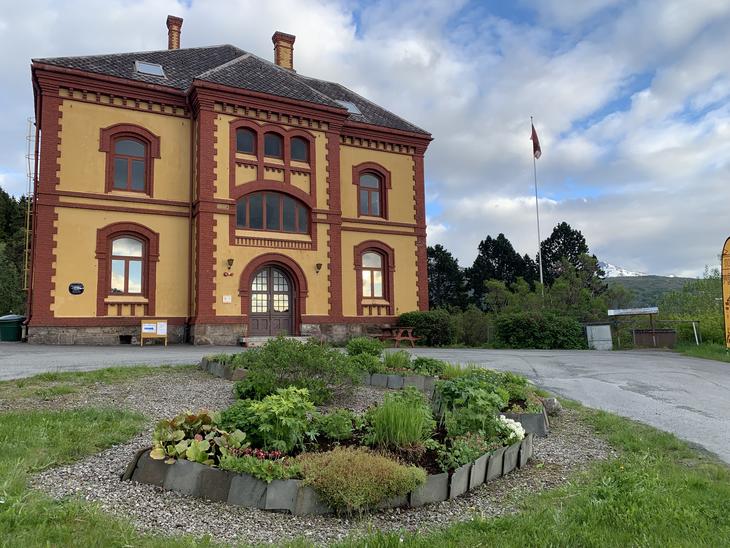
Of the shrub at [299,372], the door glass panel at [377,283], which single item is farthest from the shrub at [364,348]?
the door glass panel at [377,283]

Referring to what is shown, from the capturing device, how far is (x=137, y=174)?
2006cm

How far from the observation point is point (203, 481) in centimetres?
397

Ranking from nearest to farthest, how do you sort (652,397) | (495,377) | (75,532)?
(75,532), (495,377), (652,397)

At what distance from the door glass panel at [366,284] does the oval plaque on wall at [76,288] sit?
437 inches

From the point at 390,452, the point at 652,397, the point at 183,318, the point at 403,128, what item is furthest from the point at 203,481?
the point at 403,128

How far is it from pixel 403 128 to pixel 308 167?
21.0 feet

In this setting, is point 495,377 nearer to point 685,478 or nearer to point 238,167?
point 685,478

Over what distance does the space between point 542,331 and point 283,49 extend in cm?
1972

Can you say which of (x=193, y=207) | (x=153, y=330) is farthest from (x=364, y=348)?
(x=193, y=207)

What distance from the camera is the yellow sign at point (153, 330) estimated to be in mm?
18438

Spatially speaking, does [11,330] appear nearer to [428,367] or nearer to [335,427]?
[428,367]

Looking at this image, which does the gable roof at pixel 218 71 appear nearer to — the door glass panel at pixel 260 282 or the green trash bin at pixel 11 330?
the door glass panel at pixel 260 282

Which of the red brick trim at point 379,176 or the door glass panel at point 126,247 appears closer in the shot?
the door glass panel at point 126,247

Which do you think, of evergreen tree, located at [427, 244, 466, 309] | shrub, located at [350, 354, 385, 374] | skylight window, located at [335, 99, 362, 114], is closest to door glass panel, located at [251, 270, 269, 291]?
skylight window, located at [335, 99, 362, 114]
